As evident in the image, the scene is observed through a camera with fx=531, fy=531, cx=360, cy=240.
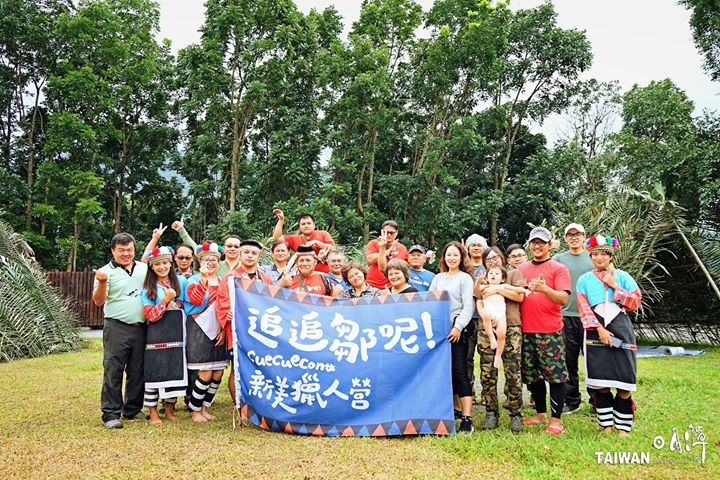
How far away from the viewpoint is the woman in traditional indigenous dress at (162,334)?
4879mm

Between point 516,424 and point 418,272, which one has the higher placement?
point 418,272

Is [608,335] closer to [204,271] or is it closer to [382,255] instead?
[382,255]

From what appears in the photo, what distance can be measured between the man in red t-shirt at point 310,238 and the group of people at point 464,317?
46cm

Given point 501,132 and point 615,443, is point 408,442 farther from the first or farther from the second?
point 501,132

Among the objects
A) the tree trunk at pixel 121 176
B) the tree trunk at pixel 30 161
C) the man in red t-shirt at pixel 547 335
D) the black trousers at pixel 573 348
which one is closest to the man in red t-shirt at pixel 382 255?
the man in red t-shirt at pixel 547 335

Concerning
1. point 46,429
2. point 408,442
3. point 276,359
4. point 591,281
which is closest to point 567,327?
→ point 591,281

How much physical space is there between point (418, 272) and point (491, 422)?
66.0 inches

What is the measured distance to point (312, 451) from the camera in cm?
407

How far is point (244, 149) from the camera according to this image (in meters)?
20.4

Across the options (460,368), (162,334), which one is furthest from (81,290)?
(460,368)

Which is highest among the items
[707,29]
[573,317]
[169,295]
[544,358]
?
[707,29]

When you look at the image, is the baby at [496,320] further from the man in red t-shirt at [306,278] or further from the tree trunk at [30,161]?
the tree trunk at [30,161]
